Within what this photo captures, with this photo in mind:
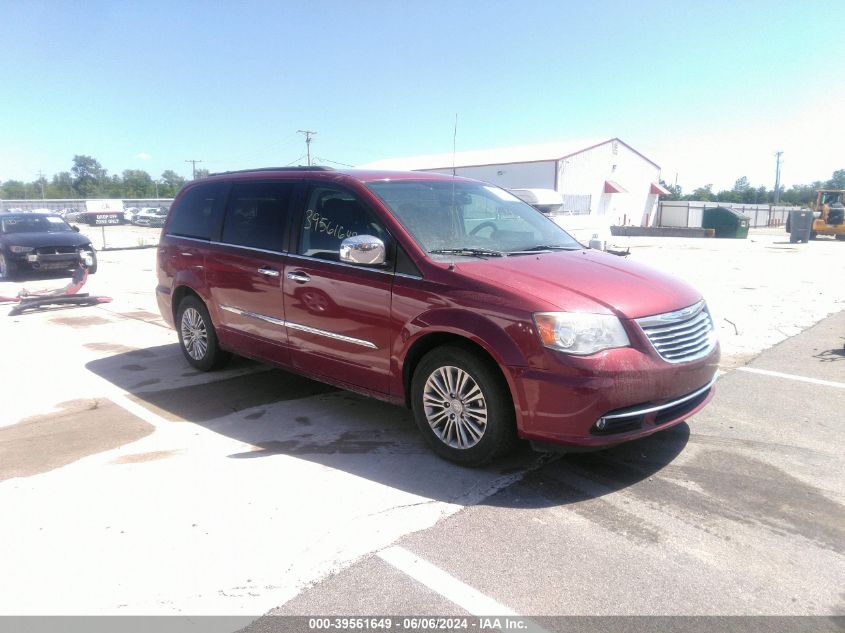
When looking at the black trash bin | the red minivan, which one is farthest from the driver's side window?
the black trash bin

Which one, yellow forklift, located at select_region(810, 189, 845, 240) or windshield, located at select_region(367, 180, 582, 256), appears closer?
windshield, located at select_region(367, 180, 582, 256)

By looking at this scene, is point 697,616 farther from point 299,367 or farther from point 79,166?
point 79,166

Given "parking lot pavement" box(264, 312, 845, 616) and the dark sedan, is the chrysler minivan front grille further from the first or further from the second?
the dark sedan

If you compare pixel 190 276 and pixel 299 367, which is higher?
pixel 190 276

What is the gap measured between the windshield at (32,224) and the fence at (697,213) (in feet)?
123

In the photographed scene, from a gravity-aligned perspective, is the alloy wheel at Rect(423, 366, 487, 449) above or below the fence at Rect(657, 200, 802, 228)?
below

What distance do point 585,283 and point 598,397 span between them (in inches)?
31.1

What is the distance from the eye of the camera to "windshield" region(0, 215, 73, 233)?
14234mm

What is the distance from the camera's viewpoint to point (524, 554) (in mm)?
3068

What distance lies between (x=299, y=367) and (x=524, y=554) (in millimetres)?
2607

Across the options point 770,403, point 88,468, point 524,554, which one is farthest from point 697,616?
point 88,468

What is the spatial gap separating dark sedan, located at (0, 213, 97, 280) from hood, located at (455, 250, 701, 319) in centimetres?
1285

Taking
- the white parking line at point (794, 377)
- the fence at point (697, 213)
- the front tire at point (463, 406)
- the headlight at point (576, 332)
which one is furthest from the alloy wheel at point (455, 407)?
the fence at point (697, 213)

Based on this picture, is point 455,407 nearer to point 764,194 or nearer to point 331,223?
point 331,223
